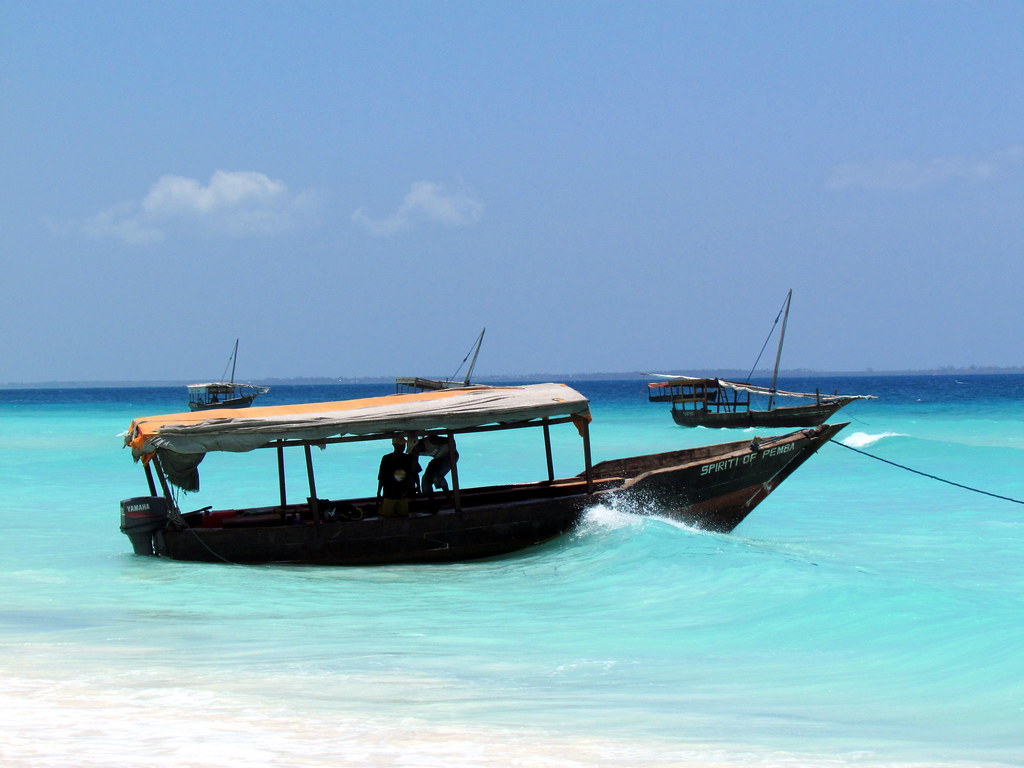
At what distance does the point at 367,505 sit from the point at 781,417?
25.7 m

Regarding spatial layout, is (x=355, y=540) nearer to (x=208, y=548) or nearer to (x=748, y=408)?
(x=208, y=548)

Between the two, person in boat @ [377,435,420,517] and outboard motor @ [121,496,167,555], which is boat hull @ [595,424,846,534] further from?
outboard motor @ [121,496,167,555]

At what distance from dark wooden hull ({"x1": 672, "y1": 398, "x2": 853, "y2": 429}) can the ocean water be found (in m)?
19.6

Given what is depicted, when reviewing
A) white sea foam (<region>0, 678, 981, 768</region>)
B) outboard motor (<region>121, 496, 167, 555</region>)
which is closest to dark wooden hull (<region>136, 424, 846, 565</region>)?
outboard motor (<region>121, 496, 167, 555</region>)

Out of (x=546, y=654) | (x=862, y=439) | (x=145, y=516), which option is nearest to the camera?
(x=546, y=654)

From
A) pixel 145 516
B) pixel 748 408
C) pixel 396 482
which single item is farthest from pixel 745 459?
pixel 748 408

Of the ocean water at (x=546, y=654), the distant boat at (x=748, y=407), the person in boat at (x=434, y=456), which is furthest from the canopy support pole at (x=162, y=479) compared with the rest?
the distant boat at (x=748, y=407)

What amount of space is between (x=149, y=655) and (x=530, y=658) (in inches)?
104

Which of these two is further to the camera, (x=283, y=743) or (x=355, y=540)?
(x=355, y=540)

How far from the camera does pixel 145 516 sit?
1067cm

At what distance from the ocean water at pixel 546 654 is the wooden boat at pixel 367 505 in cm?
26

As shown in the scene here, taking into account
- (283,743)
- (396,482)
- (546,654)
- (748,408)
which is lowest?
(546,654)

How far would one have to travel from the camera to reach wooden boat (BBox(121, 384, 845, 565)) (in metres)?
9.96

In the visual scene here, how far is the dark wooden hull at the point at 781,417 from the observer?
33.6 metres
